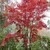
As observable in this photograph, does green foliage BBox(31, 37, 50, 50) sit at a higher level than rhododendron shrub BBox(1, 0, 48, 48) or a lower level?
lower

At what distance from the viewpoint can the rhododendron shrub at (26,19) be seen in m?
2.01

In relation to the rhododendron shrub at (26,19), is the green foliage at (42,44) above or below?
below

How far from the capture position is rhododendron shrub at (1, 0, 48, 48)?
2012 millimetres

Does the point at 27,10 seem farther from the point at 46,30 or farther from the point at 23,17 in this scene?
the point at 46,30

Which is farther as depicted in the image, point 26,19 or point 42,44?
point 42,44

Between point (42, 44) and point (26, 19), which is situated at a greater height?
point (26, 19)

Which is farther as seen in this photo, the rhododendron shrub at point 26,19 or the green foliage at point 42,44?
the green foliage at point 42,44

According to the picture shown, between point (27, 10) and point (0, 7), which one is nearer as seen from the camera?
point (27, 10)

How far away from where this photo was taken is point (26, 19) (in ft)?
6.72

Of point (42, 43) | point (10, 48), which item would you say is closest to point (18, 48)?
point (10, 48)

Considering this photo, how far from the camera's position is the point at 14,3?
84.1 inches

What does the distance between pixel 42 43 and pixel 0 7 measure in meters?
0.65

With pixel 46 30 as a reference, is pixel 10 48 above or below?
below

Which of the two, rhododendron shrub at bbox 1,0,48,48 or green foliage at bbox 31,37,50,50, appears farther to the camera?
green foliage at bbox 31,37,50,50
